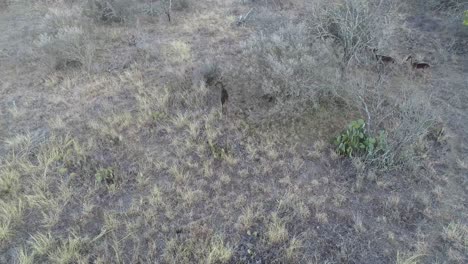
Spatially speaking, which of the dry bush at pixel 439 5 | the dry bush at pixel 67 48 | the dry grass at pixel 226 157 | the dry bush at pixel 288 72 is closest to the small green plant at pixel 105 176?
the dry grass at pixel 226 157

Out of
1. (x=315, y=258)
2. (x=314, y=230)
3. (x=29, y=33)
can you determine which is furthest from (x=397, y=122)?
(x=29, y=33)

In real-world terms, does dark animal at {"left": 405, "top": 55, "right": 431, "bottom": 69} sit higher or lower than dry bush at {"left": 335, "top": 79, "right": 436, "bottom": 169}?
higher

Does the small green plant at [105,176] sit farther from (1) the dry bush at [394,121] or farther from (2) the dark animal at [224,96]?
(1) the dry bush at [394,121]

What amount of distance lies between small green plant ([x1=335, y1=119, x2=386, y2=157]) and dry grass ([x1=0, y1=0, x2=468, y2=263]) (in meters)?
0.13

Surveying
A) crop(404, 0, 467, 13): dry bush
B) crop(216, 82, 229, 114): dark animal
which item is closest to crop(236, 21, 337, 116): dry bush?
crop(216, 82, 229, 114): dark animal

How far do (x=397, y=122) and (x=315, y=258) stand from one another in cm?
241

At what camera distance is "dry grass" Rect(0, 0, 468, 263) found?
338 cm

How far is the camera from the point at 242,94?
509 cm

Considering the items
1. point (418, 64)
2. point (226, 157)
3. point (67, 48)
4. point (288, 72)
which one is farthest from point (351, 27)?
point (67, 48)

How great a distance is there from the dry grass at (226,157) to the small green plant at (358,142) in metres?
0.13

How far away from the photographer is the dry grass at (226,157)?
3.38m

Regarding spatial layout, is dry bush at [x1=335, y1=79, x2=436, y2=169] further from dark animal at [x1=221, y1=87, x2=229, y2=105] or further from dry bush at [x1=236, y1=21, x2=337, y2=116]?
dark animal at [x1=221, y1=87, x2=229, y2=105]

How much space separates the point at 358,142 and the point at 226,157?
166 centimetres

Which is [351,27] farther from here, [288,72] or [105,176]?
[105,176]
